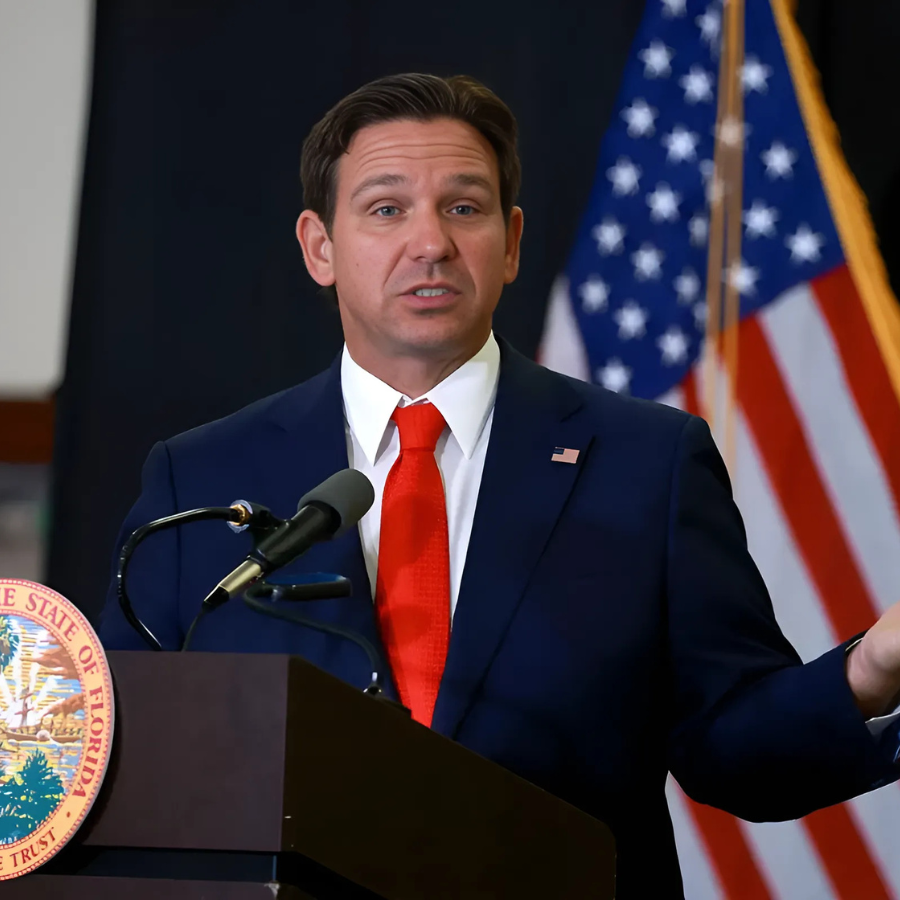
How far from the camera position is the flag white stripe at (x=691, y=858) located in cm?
286

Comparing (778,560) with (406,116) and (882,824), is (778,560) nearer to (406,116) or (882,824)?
(882,824)

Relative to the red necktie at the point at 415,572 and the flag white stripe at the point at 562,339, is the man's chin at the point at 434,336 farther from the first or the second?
the flag white stripe at the point at 562,339

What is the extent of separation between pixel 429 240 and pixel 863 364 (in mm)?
1333

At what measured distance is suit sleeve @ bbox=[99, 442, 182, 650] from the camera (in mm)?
1915

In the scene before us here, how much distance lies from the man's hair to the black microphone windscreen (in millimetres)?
888

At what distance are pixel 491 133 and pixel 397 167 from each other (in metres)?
0.20

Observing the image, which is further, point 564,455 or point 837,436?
point 837,436

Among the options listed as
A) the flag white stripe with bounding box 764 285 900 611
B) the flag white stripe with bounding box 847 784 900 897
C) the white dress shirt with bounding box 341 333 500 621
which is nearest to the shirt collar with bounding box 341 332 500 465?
the white dress shirt with bounding box 341 333 500 621

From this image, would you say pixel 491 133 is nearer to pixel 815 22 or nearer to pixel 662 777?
pixel 662 777

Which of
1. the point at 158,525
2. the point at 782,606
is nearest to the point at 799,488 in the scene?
the point at 782,606

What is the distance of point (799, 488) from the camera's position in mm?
2936

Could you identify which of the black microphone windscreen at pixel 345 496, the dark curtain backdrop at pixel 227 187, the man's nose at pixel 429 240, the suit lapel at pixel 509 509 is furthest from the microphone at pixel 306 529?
the dark curtain backdrop at pixel 227 187

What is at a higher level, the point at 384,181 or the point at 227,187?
the point at 227,187

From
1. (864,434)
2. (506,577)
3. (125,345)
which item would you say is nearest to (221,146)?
(125,345)
